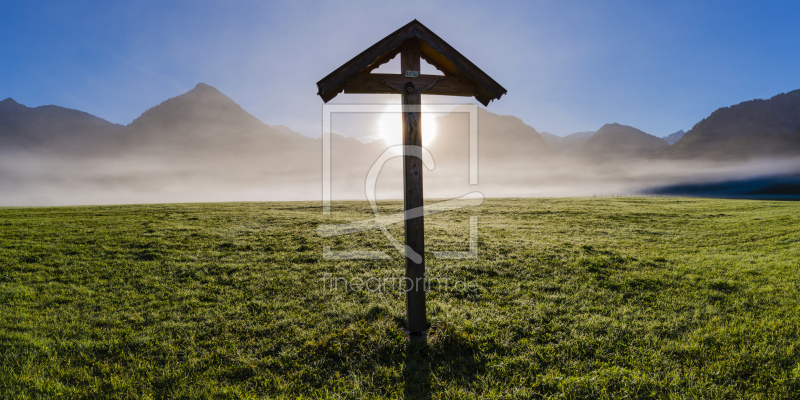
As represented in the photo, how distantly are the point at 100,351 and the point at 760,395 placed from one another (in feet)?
36.8

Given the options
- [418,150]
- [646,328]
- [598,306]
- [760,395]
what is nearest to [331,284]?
[418,150]

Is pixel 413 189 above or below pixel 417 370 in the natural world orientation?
above

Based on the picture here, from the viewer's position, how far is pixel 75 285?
404 inches

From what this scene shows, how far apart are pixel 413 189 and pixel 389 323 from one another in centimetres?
308

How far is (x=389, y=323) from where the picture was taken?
7.32m

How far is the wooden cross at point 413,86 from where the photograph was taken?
655 centimetres

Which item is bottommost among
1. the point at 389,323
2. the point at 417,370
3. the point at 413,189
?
the point at 417,370

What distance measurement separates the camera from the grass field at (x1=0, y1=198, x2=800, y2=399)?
17.5 feet

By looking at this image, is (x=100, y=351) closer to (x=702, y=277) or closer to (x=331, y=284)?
(x=331, y=284)
